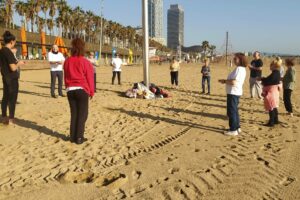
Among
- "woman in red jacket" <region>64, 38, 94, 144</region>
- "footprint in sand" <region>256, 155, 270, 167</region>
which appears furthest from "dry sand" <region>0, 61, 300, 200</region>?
"woman in red jacket" <region>64, 38, 94, 144</region>

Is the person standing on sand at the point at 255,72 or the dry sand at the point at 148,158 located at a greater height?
the person standing on sand at the point at 255,72

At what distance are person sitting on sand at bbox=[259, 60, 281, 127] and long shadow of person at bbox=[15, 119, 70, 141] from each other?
4.58 m

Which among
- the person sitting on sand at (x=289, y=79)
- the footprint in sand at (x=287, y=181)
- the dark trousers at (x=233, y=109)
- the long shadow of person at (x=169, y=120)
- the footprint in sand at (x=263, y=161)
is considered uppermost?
the person sitting on sand at (x=289, y=79)

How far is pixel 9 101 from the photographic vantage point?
7.65 metres

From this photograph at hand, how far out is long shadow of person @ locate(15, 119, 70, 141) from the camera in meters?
7.11

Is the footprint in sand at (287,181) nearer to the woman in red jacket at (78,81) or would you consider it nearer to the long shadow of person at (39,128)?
the woman in red jacket at (78,81)

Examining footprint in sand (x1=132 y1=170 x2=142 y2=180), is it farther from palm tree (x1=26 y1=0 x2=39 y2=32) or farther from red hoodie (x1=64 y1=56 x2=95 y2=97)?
palm tree (x1=26 y1=0 x2=39 y2=32)

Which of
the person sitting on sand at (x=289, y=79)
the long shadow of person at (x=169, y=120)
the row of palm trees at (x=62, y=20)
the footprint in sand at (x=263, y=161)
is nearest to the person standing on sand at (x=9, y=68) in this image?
the long shadow of person at (x=169, y=120)

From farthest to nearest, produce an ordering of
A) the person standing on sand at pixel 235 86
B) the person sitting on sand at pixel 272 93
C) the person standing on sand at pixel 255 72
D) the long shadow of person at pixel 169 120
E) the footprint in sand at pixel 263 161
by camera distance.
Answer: the person standing on sand at pixel 255 72 → the person sitting on sand at pixel 272 93 → the long shadow of person at pixel 169 120 → the person standing on sand at pixel 235 86 → the footprint in sand at pixel 263 161

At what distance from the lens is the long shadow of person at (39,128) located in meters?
7.11

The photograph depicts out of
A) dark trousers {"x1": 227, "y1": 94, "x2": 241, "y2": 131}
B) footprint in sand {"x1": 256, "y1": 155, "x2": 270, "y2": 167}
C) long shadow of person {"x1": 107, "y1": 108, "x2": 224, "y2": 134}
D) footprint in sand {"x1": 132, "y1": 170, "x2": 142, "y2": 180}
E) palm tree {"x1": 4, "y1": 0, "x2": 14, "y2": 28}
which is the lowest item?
footprint in sand {"x1": 132, "y1": 170, "x2": 142, "y2": 180}

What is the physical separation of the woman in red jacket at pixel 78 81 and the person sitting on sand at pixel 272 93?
4181mm

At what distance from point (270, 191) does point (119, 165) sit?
7.22 feet

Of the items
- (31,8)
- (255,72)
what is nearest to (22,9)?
(31,8)
